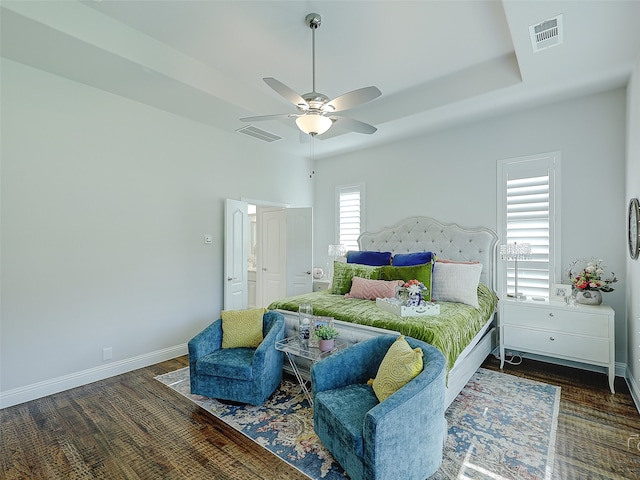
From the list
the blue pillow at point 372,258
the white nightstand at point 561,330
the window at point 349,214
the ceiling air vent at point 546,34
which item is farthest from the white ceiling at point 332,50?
the white nightstand at point 561,330

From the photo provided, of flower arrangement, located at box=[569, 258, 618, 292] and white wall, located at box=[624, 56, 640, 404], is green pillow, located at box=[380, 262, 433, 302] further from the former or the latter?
white wall, located at box=[624, 56, 640, 404]

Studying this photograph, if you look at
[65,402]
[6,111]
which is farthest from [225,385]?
[6,111]

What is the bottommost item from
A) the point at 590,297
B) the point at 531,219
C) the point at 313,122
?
the point at 590,297

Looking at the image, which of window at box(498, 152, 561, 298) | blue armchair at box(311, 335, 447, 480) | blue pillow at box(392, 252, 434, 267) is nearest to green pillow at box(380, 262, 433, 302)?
blue pillow at box(392, 252, 434, 267)

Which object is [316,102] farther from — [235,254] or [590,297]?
[590,297]

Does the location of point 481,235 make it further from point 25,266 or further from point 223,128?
point 25,266

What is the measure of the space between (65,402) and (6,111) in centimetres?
266

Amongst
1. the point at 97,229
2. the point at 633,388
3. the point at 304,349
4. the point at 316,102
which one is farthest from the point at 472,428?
the point at 97,229

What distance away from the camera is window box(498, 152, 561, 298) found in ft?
12.1

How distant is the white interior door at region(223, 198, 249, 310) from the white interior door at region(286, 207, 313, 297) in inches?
36.3

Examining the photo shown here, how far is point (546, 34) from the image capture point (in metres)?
2.52

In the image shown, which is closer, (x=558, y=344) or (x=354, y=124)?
(x=354, y=124)

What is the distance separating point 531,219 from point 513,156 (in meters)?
0.82

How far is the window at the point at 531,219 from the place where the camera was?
3.70 meters
